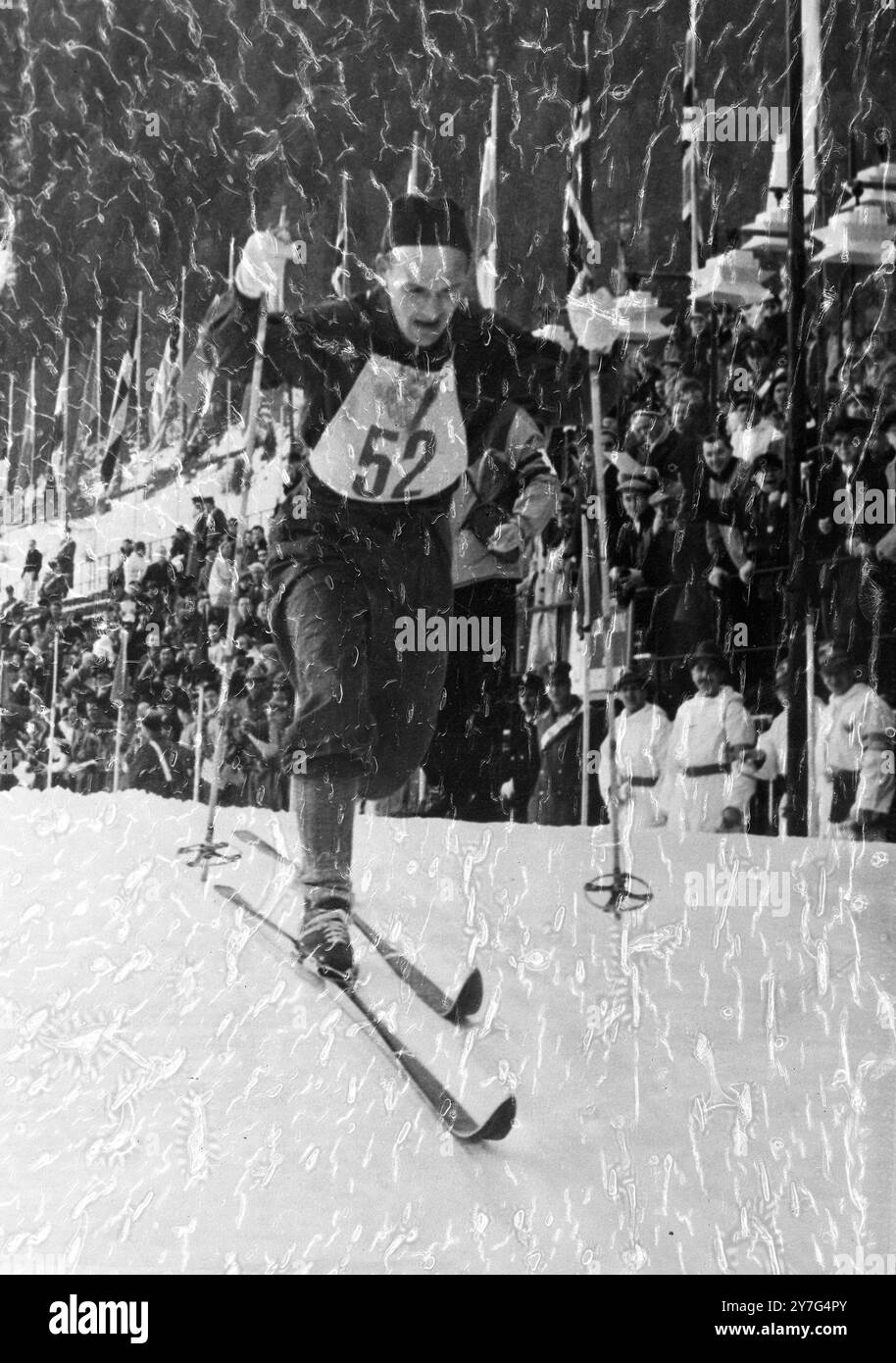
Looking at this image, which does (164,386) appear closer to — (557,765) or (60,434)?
(60,434)

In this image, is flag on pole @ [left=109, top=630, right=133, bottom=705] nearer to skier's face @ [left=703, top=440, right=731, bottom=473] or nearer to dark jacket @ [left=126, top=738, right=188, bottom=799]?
dark jacket @ [left=126, top=738, right=188, bottom=799]

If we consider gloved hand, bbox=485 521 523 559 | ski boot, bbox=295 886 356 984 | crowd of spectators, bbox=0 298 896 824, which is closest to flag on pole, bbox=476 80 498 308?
crowd of spectators, bbox=0 298 896 824

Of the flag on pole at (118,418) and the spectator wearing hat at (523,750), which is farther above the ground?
the flag on pole at (118,418)

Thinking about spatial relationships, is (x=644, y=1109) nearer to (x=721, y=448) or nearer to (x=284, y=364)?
(x=721, y=448)

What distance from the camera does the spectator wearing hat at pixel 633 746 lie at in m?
2.06

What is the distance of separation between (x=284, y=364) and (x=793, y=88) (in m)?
1.01

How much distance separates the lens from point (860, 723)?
6.82 ft

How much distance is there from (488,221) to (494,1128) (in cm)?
151

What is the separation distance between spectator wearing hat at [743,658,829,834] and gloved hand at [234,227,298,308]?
1067 millimetres

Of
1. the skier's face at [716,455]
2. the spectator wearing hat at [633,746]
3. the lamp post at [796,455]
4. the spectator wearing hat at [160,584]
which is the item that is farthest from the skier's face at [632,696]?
the spectator wearing hat at [160,584]

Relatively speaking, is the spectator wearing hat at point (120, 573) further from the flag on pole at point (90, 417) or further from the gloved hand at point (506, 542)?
the gloved hand at point (506, 542)

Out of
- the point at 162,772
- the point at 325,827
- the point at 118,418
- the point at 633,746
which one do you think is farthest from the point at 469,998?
the point at 118,418

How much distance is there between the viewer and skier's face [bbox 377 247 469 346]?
2.06 meters

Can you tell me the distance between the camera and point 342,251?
2.05 m
